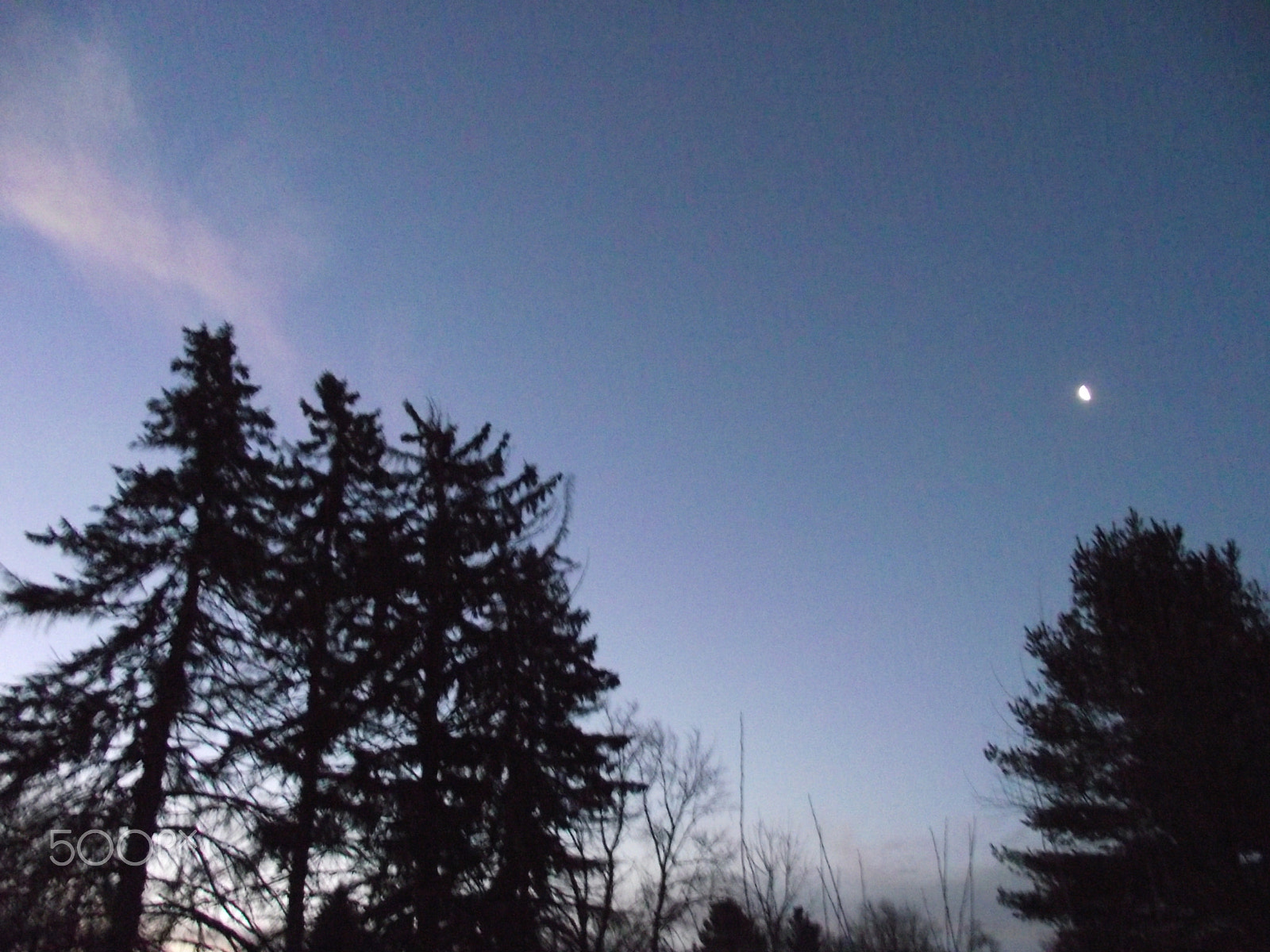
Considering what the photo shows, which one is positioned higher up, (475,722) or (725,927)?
(475,722)

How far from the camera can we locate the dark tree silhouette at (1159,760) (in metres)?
15.8

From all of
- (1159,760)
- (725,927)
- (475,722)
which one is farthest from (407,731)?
(725,927)

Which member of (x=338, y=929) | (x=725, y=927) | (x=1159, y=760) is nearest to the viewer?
(x=338, y=929)

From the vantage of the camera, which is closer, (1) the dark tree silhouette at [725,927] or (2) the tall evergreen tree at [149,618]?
(2) the tall evergreen tree at [149,618]

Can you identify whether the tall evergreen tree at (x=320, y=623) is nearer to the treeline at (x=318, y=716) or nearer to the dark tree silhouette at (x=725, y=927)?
the treeline at (x=318, y=716)

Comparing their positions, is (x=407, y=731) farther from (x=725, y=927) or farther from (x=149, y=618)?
(x=725, y=927)

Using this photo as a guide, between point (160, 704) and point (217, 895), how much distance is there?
2995 mm

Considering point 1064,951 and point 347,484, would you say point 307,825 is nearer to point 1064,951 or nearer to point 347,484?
point 347,484

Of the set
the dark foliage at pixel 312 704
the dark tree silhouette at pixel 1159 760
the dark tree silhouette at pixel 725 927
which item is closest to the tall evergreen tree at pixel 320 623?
the dark foliage at pixel 312 704

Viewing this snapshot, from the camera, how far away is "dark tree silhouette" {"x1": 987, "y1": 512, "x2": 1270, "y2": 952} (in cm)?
1577

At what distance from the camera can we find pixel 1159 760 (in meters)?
16.9

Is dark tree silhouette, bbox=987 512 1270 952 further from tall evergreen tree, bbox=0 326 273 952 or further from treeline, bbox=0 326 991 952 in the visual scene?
tall evergreen tree, bbox=0 326 273 952

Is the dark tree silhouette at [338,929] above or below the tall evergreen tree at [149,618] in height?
below

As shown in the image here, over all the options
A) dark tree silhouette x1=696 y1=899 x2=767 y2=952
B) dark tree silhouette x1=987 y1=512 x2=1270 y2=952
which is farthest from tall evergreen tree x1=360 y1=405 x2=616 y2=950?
dark tree silhouette x1=696 y1=899 x2=767 y2=952
